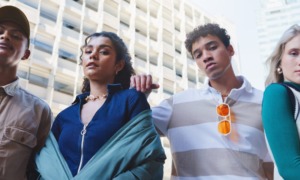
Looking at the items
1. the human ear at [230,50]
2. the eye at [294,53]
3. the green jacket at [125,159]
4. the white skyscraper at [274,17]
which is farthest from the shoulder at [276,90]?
the white skyscraper at [274,17]

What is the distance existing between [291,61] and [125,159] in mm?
971

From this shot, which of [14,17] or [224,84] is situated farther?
[224,84]

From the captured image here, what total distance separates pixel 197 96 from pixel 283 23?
64.6 metres

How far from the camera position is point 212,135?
1936mm

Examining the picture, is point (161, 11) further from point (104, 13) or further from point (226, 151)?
point (226, 151)

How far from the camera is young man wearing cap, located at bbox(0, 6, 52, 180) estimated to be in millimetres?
1789

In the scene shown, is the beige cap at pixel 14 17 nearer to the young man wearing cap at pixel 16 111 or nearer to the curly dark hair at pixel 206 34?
the young man wearing cap at pixel 16 111

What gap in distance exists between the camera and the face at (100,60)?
1.97 meters

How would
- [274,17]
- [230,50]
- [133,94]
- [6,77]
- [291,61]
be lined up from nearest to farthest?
[291,61]
[133,94]
[6,77]
[230,50]
[274,17]

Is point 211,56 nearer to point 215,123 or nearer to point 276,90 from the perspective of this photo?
point 215,123

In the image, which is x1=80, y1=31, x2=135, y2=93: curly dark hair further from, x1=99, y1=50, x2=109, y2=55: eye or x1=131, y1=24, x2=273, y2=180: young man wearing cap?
x1=131, y1=24, x2=273, y2=180: young man wearing cap

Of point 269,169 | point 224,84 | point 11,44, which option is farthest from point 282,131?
point 11,44

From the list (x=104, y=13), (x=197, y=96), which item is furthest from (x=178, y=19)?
(x=197, y=96)

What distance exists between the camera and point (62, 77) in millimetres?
16656
